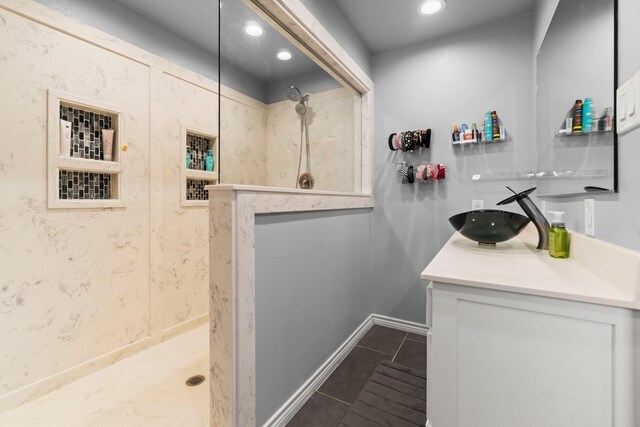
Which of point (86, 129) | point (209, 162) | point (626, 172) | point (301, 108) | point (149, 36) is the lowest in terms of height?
point (626, 172)

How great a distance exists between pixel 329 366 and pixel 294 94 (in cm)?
184

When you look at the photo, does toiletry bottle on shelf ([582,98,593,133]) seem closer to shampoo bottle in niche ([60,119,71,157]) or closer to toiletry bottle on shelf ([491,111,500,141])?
toiletry bottle on shelf ([491,111,500,141])

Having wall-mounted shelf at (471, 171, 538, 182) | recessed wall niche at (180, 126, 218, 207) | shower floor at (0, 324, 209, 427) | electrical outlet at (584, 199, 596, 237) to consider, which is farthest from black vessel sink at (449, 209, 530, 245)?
recessed wall niche at (180, 126, 218, 207)

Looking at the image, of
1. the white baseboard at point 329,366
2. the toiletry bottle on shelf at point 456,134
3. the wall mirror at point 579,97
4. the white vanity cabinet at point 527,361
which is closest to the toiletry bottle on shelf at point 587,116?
the wall mirror at point 579,97

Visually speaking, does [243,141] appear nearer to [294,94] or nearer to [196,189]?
[294,94]

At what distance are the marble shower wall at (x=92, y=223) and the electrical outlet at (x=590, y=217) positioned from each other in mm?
1378

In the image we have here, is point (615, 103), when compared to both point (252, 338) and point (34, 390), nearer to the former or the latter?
point (252, 338)

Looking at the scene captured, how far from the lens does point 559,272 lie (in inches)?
36.4

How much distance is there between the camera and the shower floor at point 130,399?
1412 millimetres

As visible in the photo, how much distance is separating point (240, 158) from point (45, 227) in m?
1.43

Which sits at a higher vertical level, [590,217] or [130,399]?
[590,217]

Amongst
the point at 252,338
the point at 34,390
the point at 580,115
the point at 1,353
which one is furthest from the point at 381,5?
the point at 34,390

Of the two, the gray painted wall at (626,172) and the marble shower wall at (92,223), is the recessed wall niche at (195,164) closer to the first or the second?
the marble shower wall at (92,223)

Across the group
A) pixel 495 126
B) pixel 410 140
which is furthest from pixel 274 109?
pixel 495 126
